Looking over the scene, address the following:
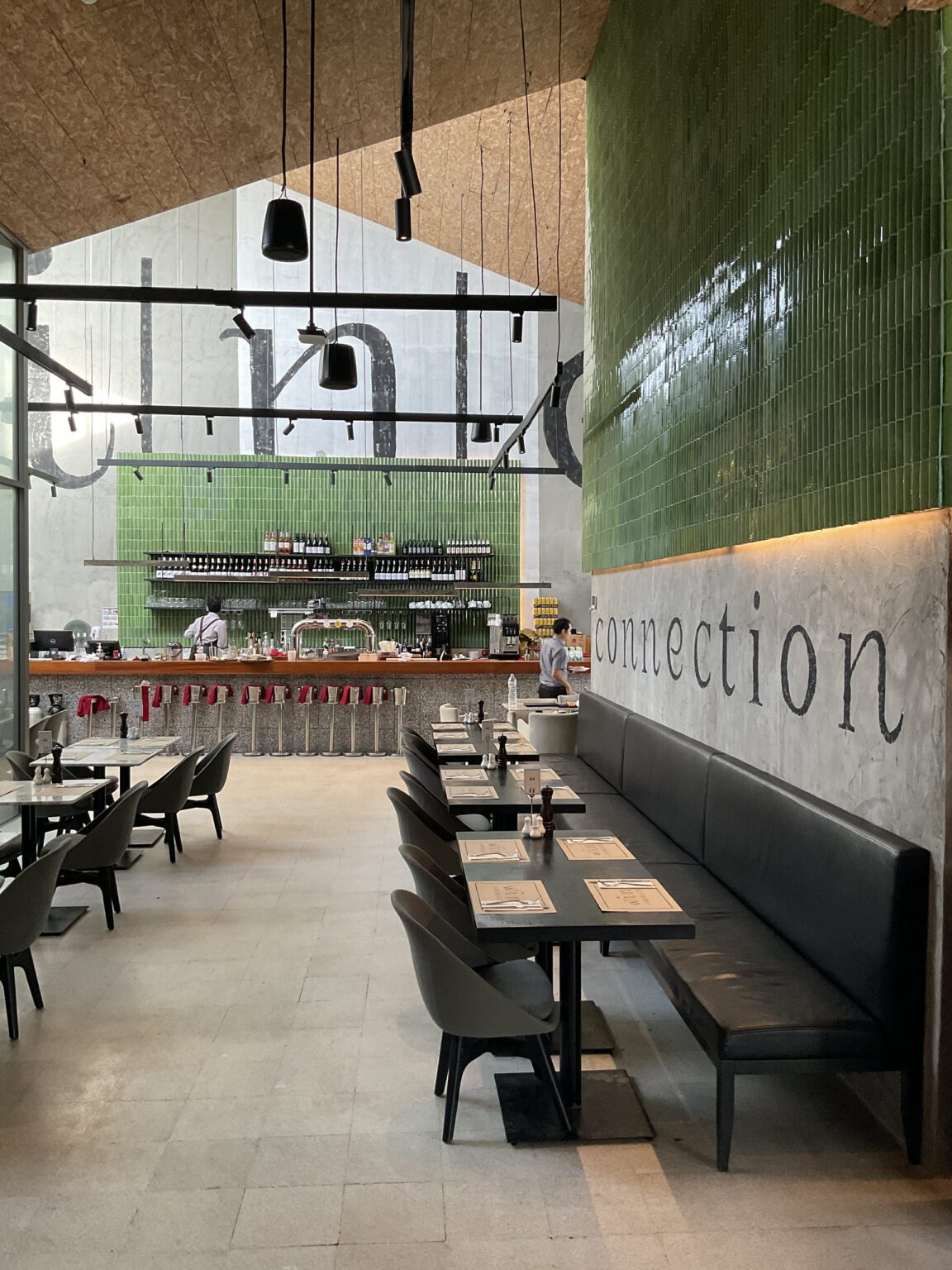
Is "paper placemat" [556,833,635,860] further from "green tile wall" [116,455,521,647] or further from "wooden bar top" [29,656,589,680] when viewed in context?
"green tile wall" [116,455,521,647]

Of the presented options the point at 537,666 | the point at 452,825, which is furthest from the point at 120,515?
the point at 452,825

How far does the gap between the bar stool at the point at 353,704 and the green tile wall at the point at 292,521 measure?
2.71m

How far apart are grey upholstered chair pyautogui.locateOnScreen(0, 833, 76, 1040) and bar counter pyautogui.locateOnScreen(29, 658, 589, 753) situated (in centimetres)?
692

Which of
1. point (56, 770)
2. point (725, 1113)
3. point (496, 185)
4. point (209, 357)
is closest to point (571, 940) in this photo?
point (725, 1113)

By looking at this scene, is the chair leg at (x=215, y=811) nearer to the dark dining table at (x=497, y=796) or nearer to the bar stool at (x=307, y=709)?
the dark dining table at (x=497, y=796)

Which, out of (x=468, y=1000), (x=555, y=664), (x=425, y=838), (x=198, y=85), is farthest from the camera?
(x=555, y=664)

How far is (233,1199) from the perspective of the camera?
284 cm

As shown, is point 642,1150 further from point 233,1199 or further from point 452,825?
point 452,825

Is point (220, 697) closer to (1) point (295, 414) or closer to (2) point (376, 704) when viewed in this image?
(2) point (376, 704)

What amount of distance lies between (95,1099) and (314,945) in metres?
1.65

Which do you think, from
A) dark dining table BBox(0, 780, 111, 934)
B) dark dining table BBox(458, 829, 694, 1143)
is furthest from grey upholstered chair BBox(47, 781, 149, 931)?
dark dining table BBox(458, 829, 694, 1143)

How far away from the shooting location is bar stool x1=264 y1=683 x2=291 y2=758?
36.4 ft

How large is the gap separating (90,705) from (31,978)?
676 cm

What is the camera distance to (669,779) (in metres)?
5.38
